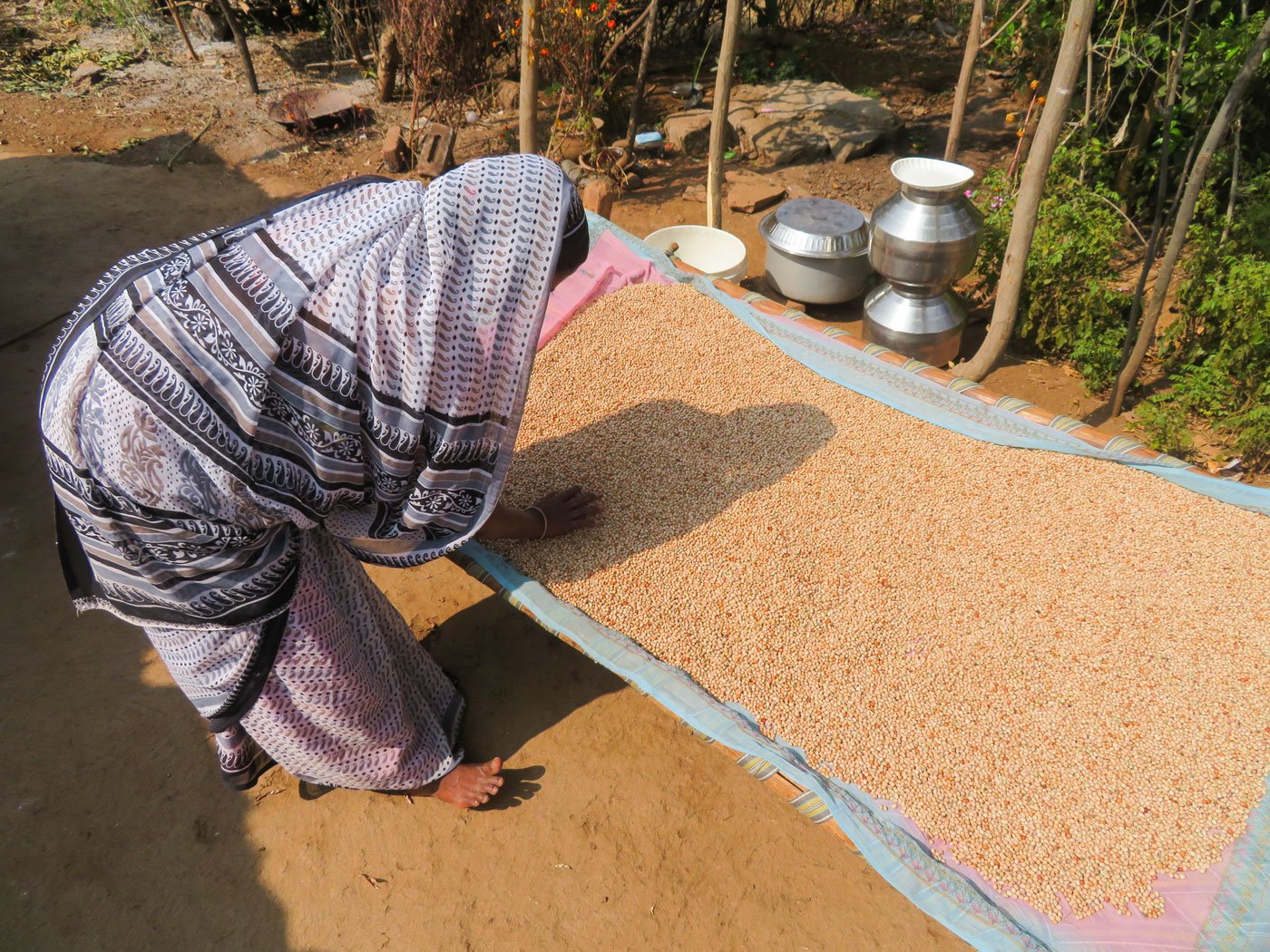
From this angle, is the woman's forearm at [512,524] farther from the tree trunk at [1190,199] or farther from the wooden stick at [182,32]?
the wooden stick at [182,32]

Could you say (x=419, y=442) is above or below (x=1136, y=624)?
above

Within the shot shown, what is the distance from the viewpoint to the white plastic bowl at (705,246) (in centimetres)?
403

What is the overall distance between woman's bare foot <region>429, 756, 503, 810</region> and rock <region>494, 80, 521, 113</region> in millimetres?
5356

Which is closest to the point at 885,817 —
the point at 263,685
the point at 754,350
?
the point at 263,685

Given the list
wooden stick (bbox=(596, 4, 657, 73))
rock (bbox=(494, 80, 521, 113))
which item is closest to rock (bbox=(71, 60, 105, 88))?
rock (bbox=(494, 80, 521, 113))

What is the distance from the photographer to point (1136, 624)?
193cm

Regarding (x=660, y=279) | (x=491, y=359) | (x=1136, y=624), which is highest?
(x=491, y=359)

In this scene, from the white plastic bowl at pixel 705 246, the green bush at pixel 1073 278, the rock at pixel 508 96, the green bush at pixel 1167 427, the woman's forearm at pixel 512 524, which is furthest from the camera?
the rock at pixel 508 96

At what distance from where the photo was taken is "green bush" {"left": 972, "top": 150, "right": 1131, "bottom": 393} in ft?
11.1

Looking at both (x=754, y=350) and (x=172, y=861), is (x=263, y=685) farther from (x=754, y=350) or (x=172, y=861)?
(x=754, y=350)

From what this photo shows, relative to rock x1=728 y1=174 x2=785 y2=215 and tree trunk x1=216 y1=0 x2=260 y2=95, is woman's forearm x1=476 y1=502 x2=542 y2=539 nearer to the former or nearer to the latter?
rock x1=728 y1=174 x2=785 y2=215

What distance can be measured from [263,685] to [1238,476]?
3.30 m

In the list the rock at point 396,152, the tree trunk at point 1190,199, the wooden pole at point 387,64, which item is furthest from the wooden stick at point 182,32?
the tree trunk at point 1190,199

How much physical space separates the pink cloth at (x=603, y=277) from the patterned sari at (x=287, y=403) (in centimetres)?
153
